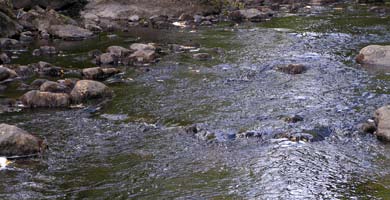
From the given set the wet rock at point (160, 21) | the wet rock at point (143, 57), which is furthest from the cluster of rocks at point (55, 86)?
the wet rock at point (160, 21)

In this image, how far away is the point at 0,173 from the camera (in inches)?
259

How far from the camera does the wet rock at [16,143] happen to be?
707cm

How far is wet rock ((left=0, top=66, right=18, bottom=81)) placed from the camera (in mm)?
11334

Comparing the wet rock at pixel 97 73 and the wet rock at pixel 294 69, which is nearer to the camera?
the wet rock at pixel 294 69

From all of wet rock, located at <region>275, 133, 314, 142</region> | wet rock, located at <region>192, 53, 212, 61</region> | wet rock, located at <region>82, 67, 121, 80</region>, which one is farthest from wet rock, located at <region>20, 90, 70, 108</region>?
wet rock, located at <region>192, 53, 212, 61</region>

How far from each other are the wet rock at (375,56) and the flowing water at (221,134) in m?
0.27

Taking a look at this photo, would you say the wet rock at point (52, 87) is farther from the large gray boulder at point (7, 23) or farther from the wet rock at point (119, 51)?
the large gray boulder at point (7, 23)

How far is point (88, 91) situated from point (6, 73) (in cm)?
259

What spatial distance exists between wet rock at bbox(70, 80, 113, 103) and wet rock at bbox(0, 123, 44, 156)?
2.44 m

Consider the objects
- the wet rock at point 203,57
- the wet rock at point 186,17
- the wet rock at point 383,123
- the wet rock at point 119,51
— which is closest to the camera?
the wet rock at point 383,123

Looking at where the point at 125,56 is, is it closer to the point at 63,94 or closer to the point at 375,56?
the point at 63,94

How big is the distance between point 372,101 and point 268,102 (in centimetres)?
166

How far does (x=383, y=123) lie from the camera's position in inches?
295

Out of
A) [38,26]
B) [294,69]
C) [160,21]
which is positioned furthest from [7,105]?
[160,21]
